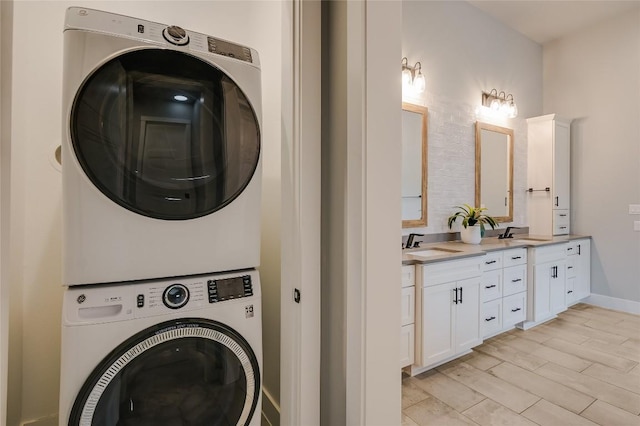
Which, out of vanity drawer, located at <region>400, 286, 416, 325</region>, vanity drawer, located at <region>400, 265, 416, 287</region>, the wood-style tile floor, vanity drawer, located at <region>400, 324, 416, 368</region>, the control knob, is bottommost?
the wood-style tile floor

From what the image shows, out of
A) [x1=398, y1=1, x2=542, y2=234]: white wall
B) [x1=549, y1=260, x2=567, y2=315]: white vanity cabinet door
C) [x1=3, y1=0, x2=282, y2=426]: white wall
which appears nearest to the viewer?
[x1=3, y1=0, x2=282, y2=426]: white wall

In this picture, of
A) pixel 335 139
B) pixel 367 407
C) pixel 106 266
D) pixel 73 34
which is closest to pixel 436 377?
pixel 367 407

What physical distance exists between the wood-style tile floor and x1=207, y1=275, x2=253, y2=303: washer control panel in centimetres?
134

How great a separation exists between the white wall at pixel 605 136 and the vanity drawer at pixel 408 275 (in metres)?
3.24

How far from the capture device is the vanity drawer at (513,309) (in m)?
2.96

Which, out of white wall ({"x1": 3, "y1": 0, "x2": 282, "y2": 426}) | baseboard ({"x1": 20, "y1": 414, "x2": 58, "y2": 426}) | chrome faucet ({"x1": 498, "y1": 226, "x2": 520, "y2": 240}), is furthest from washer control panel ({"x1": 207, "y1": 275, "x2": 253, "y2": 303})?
chrome faucet ({"x1": 498, "y1": 226, "x2": 520, "y2": 240})

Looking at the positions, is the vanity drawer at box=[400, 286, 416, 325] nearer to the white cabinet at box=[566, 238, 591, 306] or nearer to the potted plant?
the potted plant

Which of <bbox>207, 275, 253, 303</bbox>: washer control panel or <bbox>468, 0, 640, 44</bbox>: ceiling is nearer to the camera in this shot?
<bbox>207, 275, 253, 303</bbox>: washer control panel

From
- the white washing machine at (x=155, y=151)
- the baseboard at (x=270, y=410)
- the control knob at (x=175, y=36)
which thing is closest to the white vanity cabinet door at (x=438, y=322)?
the baseboard at (x=270, y=410)

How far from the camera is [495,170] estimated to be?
146 inches

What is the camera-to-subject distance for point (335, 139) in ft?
3.78

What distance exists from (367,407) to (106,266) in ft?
3.05

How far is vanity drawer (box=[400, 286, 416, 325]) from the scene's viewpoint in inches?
87.5

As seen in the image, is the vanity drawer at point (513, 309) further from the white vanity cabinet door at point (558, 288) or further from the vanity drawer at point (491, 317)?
the white vanity cabinet door at point (558, 288)
